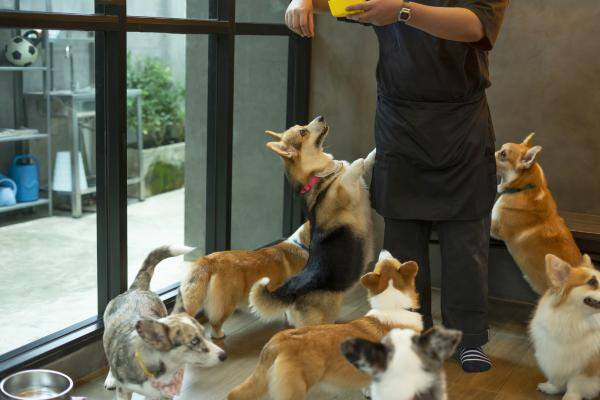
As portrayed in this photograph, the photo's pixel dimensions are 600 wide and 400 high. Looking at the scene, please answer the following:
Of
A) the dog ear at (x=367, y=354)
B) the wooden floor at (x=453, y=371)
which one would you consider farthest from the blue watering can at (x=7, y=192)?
the dog ear at (x=367, y=354)

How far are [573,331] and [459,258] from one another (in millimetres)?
568

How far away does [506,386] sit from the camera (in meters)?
3.22

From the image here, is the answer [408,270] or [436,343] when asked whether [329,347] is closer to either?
[408,270]

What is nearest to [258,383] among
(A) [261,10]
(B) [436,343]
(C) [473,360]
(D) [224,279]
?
(B) [436,343]

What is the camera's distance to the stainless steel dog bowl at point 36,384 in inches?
105

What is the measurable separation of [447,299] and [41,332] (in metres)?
1.73

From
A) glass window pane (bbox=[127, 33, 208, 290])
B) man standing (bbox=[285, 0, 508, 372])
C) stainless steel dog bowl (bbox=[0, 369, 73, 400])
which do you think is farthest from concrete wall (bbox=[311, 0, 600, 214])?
stainless steel dog bowl (bbox=[0, 369, 73, 400])

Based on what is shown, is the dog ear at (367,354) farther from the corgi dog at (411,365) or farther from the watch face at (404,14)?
the watch face at (404,14)

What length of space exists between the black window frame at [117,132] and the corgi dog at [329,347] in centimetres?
88

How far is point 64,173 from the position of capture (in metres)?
3.30

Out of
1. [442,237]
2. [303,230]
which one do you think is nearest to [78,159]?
[303,230]

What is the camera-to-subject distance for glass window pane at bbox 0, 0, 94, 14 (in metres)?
2.67

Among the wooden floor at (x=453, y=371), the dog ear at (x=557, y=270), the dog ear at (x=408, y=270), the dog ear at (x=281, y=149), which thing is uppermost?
the dog ear at (x=281, y=149)

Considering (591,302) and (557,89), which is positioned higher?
(557,89)
